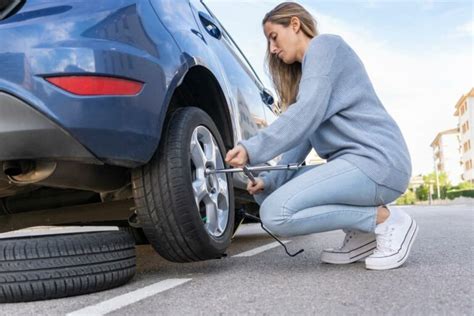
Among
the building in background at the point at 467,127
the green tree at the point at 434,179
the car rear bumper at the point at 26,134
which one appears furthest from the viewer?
the green tree at the point at 434,179

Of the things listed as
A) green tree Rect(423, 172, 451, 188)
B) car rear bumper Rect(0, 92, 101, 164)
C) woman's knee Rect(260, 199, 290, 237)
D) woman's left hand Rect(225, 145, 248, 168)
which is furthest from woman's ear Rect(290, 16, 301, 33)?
green tree Rect(423, 172, 451, 188)

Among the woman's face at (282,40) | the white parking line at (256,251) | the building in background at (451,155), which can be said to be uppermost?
the woman's face at (282,40)

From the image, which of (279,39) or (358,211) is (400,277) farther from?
(279,39)

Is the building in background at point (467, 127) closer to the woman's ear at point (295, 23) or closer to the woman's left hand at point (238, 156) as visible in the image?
the woman's ear at point (295, 23)

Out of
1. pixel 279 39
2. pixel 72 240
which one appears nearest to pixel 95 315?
pixel 72 240

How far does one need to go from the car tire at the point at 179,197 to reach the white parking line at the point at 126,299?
13 cm

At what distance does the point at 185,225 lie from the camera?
2.37 meters

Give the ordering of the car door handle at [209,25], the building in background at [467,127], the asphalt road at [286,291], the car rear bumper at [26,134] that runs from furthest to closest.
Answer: the building in background at [467,127] < the car door handle at [209,25] < the car rear bumper at [26,134] < the asphalt road at [286,291]

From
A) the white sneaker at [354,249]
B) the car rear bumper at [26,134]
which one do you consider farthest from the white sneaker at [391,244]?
the car rear bumper at [26,134]

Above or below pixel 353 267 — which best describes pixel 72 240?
above

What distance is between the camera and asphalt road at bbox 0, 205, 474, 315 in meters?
1.81

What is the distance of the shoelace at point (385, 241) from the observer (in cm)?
253

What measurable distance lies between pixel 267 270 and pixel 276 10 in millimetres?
1193

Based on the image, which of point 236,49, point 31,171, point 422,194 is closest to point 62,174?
point 31,171
